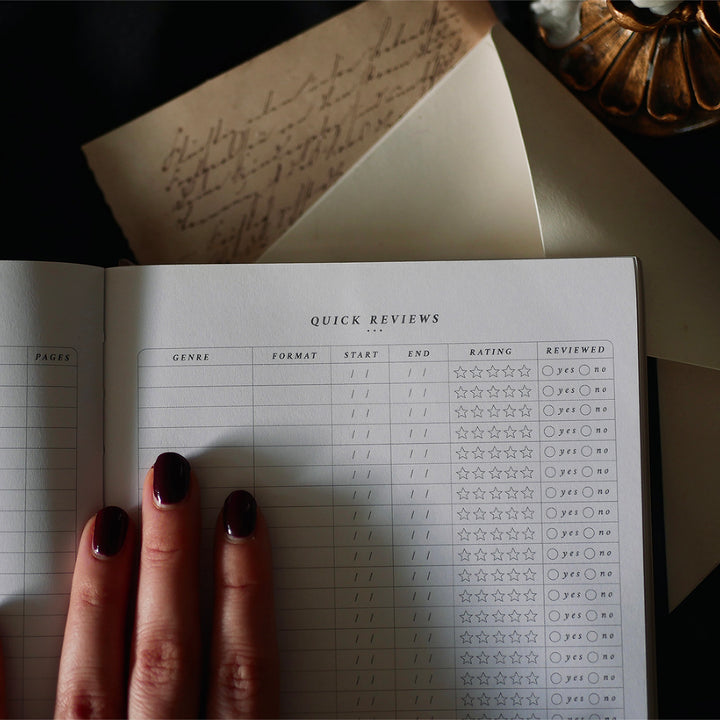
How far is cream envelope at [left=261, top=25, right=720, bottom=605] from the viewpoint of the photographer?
0.41 m

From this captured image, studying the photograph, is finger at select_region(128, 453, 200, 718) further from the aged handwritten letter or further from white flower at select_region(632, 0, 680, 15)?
white flower at select_region(632, 0, 680, 15)

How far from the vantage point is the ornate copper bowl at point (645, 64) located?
0.41m

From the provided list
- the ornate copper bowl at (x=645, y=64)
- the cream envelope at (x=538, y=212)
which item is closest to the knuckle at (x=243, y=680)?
the cream envelope at (x=538, y=212)

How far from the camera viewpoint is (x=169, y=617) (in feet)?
1.20

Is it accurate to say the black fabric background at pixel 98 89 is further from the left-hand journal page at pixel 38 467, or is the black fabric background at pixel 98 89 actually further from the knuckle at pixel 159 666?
the knuckle at pixel 159 666

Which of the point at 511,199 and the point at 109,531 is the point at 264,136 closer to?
the point at 511,199

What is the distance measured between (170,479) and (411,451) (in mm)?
140

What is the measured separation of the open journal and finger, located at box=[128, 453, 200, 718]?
0.8 inches

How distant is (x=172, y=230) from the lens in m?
0.45

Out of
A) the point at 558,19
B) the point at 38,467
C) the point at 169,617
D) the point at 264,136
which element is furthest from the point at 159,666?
the point at 558,19

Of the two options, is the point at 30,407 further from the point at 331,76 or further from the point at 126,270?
the point at 331,76

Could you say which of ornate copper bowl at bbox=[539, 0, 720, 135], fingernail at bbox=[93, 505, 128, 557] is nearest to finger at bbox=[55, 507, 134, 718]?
fingernail at bbox=[93, 505, 128, 557]

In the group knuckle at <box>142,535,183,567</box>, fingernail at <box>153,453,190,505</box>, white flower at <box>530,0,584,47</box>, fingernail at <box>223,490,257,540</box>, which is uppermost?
white flower at <box>530,0,584,47</box>

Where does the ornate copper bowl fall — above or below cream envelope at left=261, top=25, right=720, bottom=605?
above
